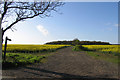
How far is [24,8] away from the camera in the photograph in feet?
36.2

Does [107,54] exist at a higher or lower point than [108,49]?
lower

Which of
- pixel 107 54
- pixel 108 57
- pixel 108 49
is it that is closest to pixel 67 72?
pixel 108 57

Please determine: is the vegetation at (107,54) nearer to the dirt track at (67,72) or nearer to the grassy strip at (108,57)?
the grassy strip at (108,57)

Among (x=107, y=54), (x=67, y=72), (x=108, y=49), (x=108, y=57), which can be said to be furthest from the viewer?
(x=108, y=49)

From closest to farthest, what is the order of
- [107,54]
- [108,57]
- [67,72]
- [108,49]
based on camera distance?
[67,72]
[108,57]
[107,54]
[108,49]

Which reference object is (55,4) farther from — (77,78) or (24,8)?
(77,78)

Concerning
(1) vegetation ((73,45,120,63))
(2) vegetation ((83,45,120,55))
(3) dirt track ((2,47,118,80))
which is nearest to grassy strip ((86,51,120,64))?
(1) vegetation ((73,45,120,63))

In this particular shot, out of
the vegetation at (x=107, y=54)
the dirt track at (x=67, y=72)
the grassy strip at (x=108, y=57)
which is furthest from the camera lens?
the vegetation at (x=107, y=54)

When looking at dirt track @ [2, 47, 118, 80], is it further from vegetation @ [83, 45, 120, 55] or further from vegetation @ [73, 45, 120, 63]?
vegetation @ [83, 45, 120, 55]

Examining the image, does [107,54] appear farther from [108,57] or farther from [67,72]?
[67,72]

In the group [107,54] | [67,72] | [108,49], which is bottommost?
[107,54]

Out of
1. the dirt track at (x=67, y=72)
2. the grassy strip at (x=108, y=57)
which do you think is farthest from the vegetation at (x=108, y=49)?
the dirt track at (x=67, y=72)

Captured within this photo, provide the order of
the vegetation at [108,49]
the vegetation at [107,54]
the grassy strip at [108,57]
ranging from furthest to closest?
the vegetation at [108,49]
the vegetation at [107,54]
the grassy strip at [108,57]

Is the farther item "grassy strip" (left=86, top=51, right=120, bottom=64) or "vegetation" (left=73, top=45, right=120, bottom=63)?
"vegetation" (left=73, top=45, right=120, bottom=63)
